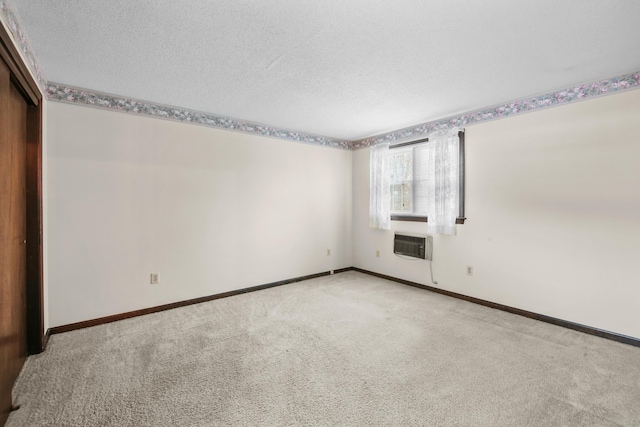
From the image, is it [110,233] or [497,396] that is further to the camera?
[110,233]

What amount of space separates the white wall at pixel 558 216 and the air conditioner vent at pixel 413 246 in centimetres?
21

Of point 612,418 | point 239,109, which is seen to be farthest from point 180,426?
point 239,109

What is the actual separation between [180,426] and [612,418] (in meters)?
2.43

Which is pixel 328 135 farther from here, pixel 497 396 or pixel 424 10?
pixel 497 396

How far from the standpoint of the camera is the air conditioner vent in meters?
3.94

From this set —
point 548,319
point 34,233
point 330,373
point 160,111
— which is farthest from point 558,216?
point 34,233

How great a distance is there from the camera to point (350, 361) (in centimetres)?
222

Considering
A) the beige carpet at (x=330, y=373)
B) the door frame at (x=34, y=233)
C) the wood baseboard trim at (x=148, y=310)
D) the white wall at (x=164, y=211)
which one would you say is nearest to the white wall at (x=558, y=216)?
the beige carpet at (x=330, y=373)

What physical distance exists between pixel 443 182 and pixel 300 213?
2.11 meters

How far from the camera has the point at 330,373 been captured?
81.1 inches

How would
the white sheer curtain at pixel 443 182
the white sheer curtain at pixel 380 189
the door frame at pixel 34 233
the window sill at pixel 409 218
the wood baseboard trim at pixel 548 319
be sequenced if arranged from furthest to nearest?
the white sheer curtain at pixel 380 189 → the window sill at pixel 409 218 → the white sheer curtain at pixel 443 182 → the wood baseboard trim at pixel 548 319 → the door frame at pixel 34 233

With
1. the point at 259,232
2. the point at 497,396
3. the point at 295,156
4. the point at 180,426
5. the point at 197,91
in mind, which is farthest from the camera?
the point at 295,156

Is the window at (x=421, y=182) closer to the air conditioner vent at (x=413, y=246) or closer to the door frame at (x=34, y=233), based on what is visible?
the air conditioner vent at (x=413, y=246)

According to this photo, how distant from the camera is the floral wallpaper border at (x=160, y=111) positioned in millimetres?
2739
